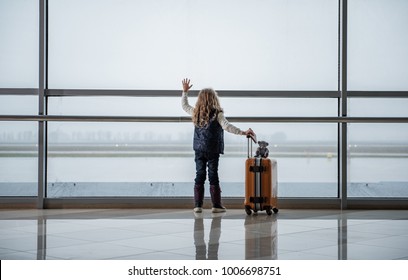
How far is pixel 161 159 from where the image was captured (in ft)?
27.5

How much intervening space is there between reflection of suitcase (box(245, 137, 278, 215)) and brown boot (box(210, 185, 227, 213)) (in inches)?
13.9

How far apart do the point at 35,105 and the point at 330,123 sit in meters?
3.46

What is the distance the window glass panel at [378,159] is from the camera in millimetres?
8305

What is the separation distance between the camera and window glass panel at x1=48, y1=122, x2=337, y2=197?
8.27 m

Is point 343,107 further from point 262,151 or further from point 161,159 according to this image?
point 161,159

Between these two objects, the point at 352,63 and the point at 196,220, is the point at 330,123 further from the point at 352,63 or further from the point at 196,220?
the point at 196,220

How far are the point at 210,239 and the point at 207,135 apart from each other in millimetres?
2186

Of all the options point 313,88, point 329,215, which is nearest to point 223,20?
point 313,88

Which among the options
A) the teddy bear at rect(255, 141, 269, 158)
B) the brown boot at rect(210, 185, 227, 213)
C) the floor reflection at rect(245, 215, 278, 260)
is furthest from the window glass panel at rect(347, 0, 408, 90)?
the floor reflection at rect(245, 215, 278, 260)

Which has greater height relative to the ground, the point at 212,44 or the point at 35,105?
the point at 212,44

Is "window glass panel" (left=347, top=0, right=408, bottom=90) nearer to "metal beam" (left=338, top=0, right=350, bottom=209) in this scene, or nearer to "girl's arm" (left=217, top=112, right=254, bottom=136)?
"metal beam" (left=338, top=0, right=350, bottom=209)

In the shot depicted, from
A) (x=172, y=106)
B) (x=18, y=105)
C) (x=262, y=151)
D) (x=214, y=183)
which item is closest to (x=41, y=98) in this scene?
(x=18, y=105)

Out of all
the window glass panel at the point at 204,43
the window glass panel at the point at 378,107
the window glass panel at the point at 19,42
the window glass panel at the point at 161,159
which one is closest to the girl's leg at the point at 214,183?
the window glass panel at the point at 161,159

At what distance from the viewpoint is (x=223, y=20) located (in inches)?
327
